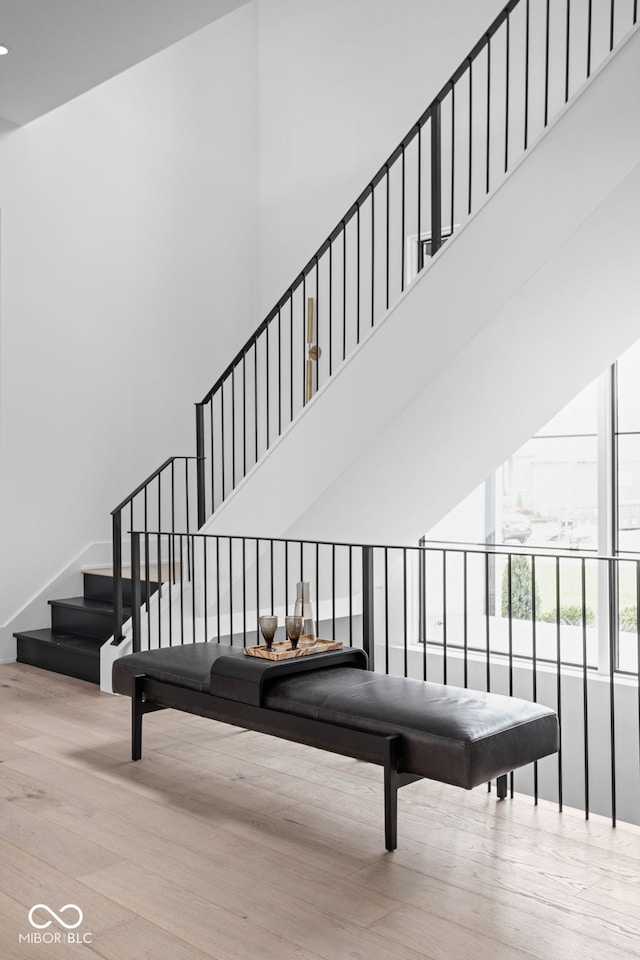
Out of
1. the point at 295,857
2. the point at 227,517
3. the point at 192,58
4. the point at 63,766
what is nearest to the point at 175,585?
the point at 227,517

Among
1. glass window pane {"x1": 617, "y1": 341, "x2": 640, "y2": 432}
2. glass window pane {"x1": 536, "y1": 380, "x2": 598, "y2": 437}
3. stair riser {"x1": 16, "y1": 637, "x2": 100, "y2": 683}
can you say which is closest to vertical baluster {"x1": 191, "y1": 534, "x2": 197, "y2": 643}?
stair riser {"x1": 16, "y1": 637, "x2": 100, "y2": 683}

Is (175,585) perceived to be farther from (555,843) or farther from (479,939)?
(479,939)

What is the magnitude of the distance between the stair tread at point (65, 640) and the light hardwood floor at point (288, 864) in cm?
167

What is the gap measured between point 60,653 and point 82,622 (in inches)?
14.4

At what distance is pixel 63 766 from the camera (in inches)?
164

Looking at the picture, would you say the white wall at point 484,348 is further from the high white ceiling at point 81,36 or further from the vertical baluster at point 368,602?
the high white ceiling at point 81,36

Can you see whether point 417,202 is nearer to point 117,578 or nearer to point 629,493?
point 629,493

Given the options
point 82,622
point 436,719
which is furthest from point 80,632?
point 436,719

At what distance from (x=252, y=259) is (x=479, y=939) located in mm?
7007

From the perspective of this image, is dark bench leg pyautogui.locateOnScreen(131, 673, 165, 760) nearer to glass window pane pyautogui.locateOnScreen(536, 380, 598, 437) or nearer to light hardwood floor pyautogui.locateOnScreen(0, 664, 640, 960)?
light hardwood floor pyautogui.locateOnScreen(0, 664, 640, 960)

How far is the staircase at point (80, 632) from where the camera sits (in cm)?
614

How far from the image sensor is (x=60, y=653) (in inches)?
248

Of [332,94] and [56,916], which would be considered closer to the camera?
[56,916]

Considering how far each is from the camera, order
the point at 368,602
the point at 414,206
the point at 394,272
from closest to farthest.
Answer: the point at 368,602, the point at 414,206, the point at 394,272
